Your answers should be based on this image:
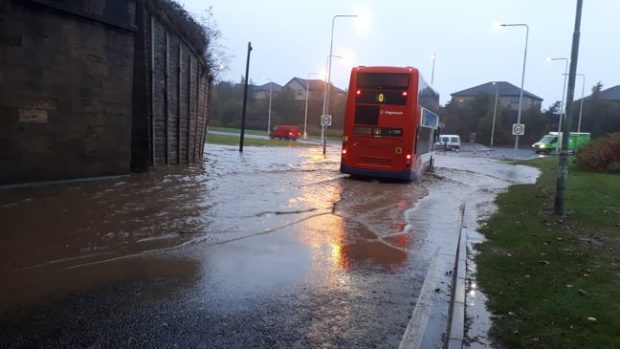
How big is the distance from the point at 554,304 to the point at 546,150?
6046 cm

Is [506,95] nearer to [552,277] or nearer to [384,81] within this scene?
[384,81]

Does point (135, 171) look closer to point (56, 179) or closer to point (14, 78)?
point (56, 179)

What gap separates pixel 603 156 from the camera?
86.0 ft

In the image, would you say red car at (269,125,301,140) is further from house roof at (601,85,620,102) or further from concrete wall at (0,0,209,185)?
house roof at (601,85,620,102)

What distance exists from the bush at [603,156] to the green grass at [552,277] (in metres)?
15.9

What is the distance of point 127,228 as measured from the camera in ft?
28.4

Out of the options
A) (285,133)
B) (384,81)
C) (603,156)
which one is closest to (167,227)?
(384,81)

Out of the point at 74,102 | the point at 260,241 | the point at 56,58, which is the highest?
the point at 56,58

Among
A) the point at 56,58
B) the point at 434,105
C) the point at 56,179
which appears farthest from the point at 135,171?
the point at 434,105

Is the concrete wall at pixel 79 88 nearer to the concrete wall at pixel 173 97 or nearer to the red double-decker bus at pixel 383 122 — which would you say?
the concrete wall at pixel 173 97

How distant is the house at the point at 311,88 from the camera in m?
99.3

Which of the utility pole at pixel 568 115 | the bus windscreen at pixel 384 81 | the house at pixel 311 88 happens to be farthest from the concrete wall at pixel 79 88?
the house at pixel 311 88

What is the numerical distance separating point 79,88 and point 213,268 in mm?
7398

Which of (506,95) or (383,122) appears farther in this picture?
(506,95)
